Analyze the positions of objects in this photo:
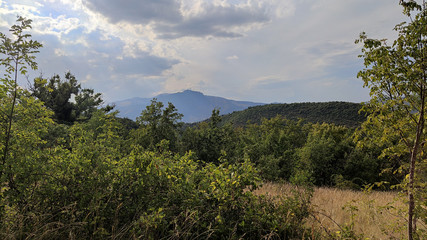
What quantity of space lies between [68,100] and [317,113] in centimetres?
7788

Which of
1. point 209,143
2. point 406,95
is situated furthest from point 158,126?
point 406,95

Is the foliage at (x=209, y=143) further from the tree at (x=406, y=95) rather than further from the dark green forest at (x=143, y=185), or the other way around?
the tree at (x=406, y=95)

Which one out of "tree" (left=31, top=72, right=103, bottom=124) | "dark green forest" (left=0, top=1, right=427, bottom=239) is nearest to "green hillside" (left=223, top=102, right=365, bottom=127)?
"tree" (left=31, top=72, right=103, bottom=124)

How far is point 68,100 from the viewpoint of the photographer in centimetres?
3700

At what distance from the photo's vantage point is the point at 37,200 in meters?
3.58

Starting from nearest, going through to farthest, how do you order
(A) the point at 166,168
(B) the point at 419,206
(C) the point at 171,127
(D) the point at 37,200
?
(B) the point at 419,206 → (D) the point at 37,200 → (A) the point at 166,168 → (C) the point at 171,127

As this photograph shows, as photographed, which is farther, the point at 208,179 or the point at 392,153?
the point at 208,179

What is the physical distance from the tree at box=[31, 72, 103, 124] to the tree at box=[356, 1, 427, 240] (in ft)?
108

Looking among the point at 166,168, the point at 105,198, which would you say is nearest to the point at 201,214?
the point at 166,168

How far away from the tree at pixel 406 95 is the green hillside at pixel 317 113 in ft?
190

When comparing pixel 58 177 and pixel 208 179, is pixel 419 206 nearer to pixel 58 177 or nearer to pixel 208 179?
pixel 208 179

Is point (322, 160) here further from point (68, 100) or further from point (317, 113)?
point (317, 113)

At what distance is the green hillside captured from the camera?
7125 cm

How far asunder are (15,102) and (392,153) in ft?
20.5
